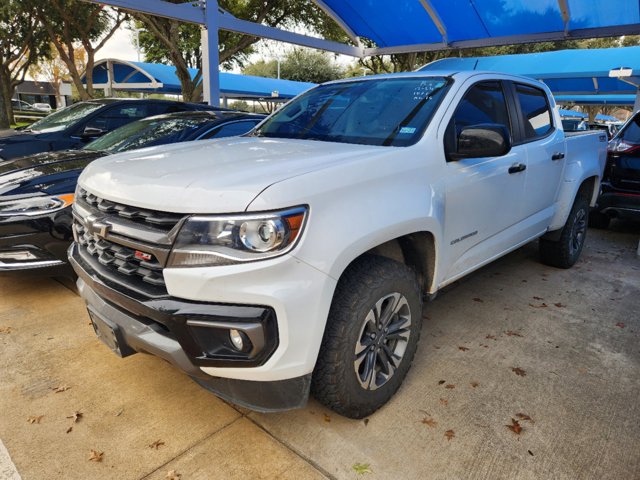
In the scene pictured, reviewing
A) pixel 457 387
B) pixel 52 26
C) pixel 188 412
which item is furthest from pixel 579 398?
pixel 52 26

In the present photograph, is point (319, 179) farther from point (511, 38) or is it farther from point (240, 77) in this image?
point (240, 77)

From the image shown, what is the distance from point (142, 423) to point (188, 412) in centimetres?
24

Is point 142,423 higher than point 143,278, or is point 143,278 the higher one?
point 143,278

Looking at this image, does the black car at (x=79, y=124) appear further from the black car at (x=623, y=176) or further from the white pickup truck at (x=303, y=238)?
the black car at (x=623, y=176)

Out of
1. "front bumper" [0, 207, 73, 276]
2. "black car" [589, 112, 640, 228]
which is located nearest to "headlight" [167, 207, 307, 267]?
"front bumper" [0, 207, 73, 276]

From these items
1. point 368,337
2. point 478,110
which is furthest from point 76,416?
point 478,110

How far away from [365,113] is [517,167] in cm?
125

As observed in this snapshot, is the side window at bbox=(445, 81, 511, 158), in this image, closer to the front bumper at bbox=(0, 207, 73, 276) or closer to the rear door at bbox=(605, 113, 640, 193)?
the front bumper at bbox=(0, 207, 73, 276)

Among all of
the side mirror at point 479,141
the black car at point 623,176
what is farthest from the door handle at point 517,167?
the black car at point 623,176

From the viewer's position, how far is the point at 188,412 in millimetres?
2533

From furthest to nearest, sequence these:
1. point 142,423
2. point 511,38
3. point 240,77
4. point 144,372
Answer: point 240,77, point 511,38, point 144,372, point 142,423

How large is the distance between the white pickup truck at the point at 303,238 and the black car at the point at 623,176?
3.43 metres

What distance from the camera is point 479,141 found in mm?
2717

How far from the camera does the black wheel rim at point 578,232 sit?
4828 mm
